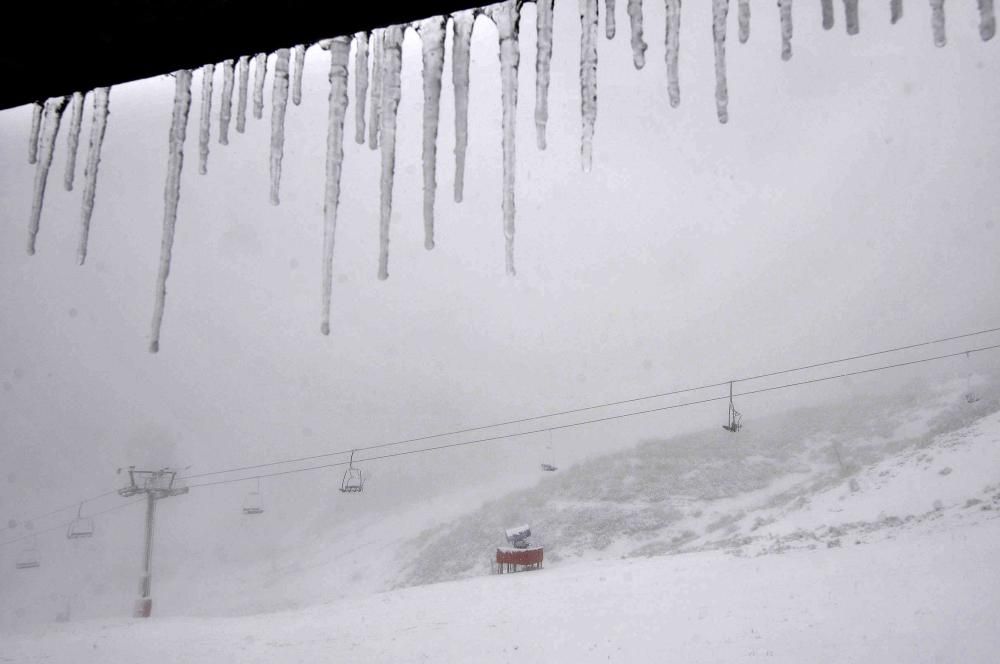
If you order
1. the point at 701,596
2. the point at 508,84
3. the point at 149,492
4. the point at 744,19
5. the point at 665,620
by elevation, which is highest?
the point at 744,19

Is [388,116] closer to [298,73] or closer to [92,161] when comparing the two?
[298,73]

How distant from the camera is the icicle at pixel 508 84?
6.09ft

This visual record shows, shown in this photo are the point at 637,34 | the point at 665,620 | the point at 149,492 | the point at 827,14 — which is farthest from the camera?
the point at 149,492

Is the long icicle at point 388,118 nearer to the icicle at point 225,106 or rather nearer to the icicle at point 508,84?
the icicle at point 508,84

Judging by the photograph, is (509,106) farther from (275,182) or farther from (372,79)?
(275,182)

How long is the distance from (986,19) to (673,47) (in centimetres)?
86

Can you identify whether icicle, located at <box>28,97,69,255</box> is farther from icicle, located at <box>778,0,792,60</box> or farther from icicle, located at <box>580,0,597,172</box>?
icicle, located at <box>778,0,792,60</box>

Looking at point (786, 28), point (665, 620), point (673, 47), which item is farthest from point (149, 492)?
point (786, 28)

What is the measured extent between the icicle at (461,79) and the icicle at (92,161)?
46.8 inches

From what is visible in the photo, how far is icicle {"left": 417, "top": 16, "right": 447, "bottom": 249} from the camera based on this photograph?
2.06m

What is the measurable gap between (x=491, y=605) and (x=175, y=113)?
2139cm

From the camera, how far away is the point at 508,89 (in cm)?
228

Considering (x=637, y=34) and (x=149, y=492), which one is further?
(x=149, y=492)

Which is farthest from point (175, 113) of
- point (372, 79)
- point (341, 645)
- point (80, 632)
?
point (80, 632)
